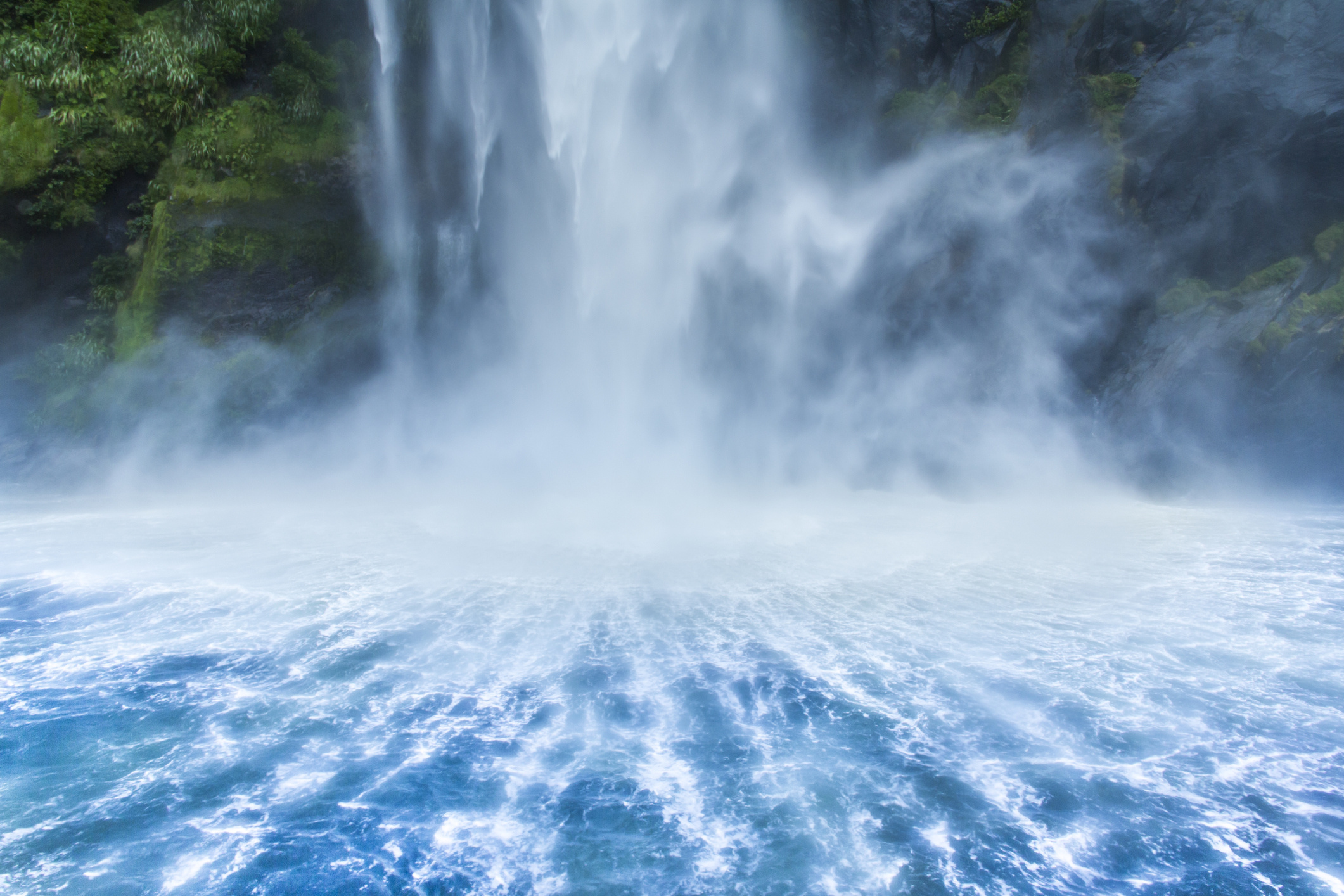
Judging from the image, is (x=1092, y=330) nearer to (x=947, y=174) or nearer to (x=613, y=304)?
(x=947, y=174)

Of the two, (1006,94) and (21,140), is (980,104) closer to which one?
(1006,94)

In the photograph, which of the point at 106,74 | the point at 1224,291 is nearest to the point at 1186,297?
the point at 1224,291

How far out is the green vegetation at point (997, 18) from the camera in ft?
76.0

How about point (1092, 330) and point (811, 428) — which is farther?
point (811, 428)

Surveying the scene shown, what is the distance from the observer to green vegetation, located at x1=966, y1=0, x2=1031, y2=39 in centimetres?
Result: 2316

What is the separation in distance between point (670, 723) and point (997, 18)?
24.5 m

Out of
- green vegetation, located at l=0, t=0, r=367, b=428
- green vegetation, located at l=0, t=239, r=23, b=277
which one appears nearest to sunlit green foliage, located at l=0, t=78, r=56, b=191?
green vegetation, located at l=0, t=0, r=367, b=428

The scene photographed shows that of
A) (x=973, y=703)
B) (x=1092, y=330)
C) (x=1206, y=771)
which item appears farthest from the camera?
(x=1092, y=330)

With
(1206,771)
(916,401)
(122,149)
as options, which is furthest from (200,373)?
(1206,771)

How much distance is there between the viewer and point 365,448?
22141mm

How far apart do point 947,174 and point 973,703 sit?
59.2 ft

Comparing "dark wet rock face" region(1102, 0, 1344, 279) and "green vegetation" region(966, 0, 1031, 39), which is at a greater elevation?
"green vegetation" region(966, 0, 1031, 39)

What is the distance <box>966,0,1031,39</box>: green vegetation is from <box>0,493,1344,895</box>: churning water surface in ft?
59.1

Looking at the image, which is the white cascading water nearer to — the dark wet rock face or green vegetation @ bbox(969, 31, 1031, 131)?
green vegetation @ bbox(969, 31, 1031, 131)
